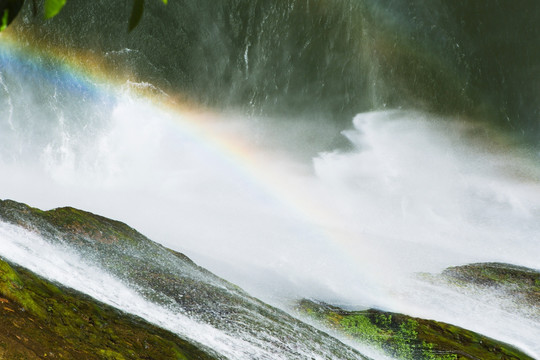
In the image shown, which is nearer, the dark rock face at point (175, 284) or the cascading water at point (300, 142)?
the dark rock face at point (175, 284)

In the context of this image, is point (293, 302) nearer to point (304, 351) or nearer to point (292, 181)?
point (304, 351)

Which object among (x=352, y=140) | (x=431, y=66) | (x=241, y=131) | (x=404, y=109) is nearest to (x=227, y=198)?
(x=241, y=131)

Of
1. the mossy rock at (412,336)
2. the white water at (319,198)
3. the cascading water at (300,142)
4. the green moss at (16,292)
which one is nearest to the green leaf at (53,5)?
the green moss at (16,292)

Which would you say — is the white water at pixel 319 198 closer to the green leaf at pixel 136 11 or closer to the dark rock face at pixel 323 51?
the dark rock face at pixel 323 51

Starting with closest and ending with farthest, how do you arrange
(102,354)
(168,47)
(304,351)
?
(102,354)
(304,351)
(168,47)

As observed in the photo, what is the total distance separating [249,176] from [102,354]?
21.8 metres

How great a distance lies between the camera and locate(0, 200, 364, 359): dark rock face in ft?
22.8

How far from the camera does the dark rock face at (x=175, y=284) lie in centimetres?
694

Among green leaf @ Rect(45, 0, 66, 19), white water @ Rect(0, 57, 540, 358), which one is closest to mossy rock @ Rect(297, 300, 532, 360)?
white water @ Rect(0, 57, 540, 358)

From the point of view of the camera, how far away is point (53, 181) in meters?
20.6

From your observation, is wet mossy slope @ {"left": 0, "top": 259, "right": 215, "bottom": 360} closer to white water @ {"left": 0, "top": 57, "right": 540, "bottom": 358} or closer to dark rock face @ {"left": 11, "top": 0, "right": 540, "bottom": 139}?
white water @ {"left": 0, "top": 57, "right": 540, "bottom": 358}

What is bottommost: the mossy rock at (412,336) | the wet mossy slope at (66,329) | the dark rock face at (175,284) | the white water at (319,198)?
the wet mossy slope at (66,329)

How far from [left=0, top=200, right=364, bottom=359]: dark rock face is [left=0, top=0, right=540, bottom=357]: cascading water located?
3.54 m

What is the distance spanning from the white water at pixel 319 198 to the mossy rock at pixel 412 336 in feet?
3.49
